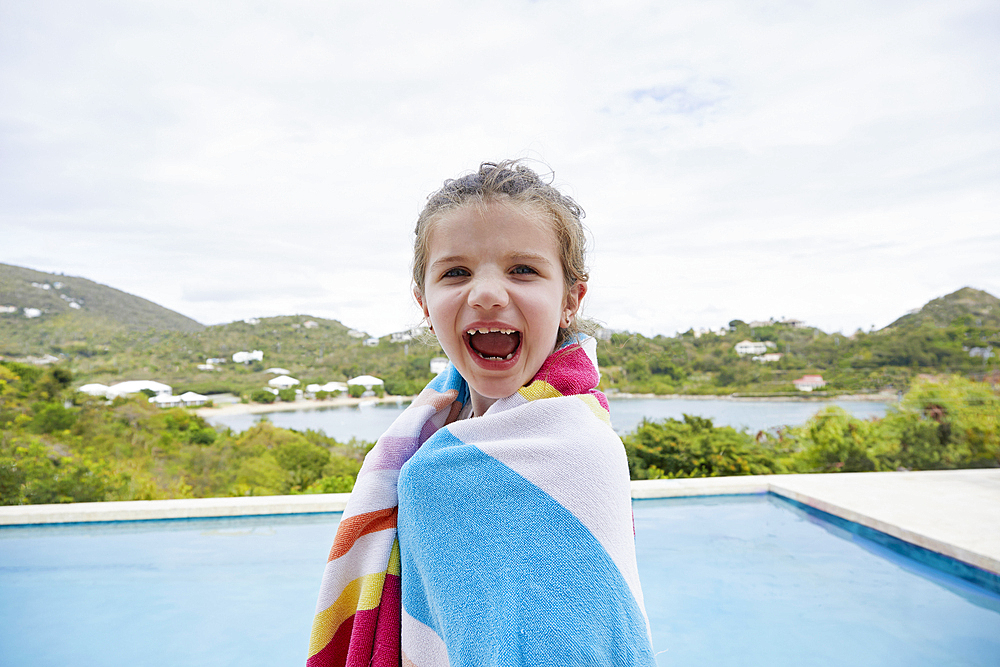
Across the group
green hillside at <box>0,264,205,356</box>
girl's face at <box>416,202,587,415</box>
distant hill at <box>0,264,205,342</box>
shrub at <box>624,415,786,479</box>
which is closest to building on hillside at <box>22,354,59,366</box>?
green hillside at <box>0,264,205,356</box>

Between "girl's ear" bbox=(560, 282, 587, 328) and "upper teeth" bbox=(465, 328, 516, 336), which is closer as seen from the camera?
"upper teeth" bbox=(465, 328, 516, 336)

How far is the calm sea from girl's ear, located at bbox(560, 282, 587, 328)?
20.6ft

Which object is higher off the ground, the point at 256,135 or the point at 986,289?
the point at 256,135

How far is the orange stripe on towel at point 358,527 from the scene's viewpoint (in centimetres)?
79

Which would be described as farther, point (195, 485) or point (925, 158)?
point (925, 158)

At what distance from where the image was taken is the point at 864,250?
1520 centimetres

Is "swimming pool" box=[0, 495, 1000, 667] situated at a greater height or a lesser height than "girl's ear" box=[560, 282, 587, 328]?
lesser

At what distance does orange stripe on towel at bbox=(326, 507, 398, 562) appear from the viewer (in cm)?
79

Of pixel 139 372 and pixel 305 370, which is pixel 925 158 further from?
pixel 139 372

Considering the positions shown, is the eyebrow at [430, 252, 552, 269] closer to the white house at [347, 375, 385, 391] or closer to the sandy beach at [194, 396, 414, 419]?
the white house at [347, 375, 385, 391]

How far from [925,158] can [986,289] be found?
2.93 metres

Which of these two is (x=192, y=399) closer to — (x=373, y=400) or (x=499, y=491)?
(x=373, y=400)

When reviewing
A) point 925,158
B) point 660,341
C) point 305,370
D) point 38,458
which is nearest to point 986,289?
point 925,158

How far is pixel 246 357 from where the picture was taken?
10844mm
